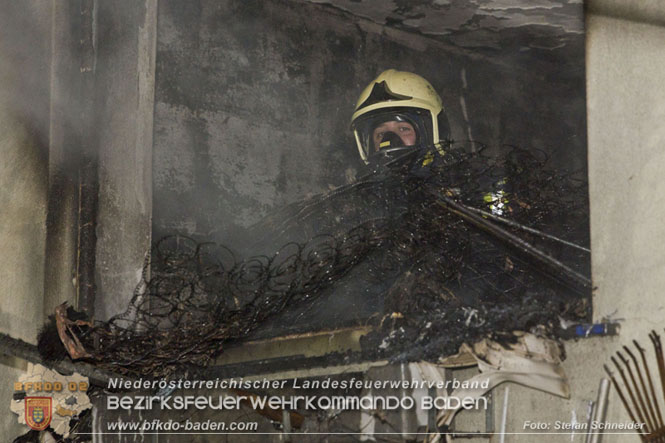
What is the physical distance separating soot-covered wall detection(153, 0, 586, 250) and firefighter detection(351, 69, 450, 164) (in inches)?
37.6

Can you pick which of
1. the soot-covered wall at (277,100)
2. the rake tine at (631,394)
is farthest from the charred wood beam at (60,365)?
the rake tine at (631,394)

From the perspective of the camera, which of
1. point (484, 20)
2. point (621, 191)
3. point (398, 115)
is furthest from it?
point (484, 20)

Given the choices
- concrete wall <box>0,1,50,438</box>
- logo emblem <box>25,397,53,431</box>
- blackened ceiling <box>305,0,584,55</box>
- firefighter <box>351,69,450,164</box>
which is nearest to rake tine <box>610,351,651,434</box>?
logo emblem <box>25,397,53,431</box>

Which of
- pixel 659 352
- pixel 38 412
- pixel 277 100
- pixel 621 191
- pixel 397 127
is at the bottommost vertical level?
pixel 38 412

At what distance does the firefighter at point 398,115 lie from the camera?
10.1 m

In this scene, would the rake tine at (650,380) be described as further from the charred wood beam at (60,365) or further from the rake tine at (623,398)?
the charred wood beam at (60,365)

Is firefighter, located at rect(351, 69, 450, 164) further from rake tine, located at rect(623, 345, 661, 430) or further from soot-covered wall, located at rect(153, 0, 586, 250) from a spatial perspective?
rake tine, located at rect(623, 345, 661, 430)

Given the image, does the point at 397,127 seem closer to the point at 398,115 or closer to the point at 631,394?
the point at 398,115

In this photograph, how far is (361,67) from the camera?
11703mm

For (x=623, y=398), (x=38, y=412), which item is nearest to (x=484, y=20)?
(x=38, y=412)

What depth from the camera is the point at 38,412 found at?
7.58 meters

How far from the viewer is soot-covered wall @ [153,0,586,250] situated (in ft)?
30.9

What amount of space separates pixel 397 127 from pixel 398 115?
0.15 metres

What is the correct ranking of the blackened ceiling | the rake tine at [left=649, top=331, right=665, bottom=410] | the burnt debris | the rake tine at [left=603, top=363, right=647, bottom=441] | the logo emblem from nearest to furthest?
the rake tine at [left=649, top=331, right=665, bottom=410] < the rake tine at [left=603, top=363, right=647, bottom=441] < the burnt debris < the logo emblem < the blackened ceiling
